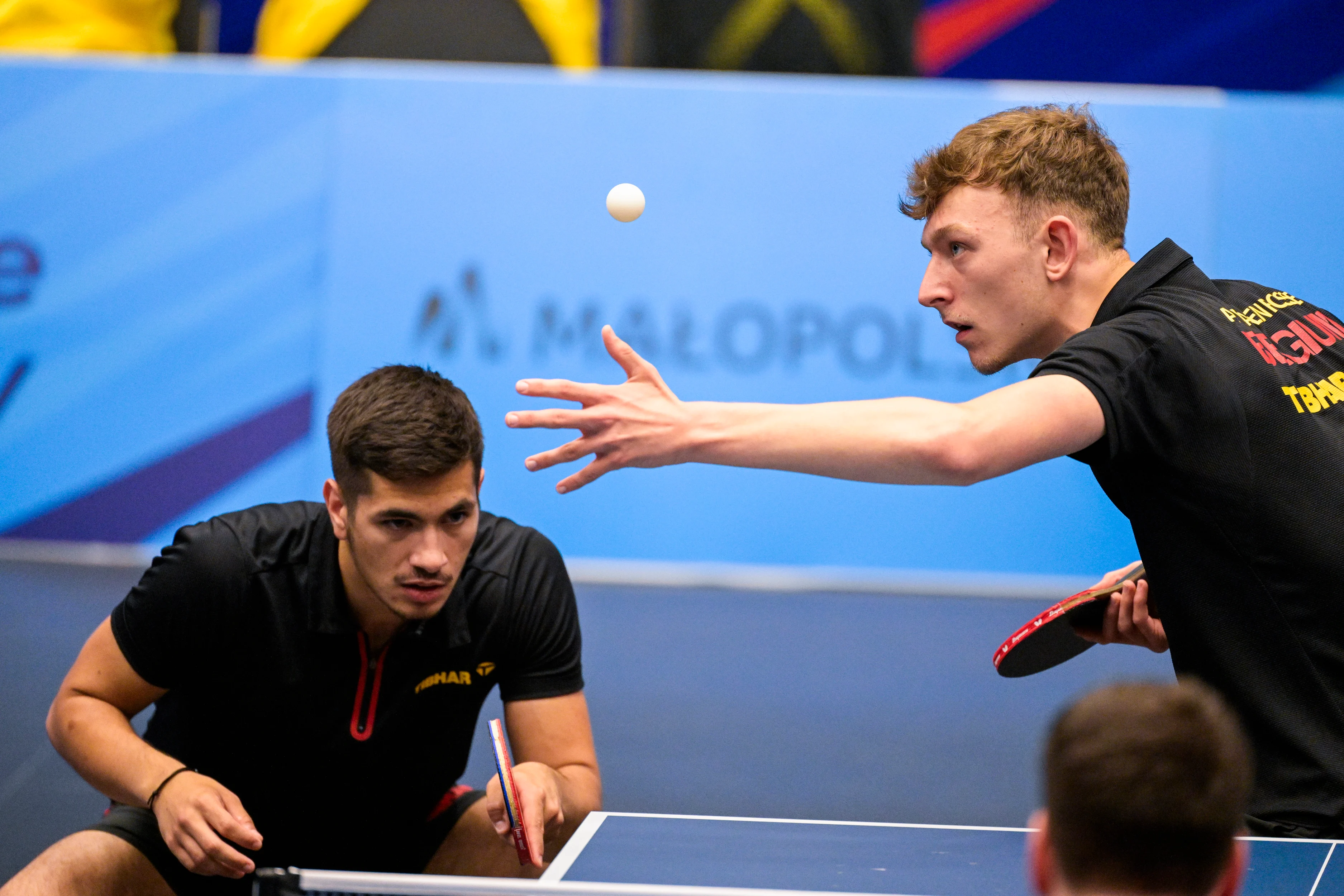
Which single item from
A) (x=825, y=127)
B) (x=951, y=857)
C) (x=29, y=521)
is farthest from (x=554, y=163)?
(x=951, y=857)

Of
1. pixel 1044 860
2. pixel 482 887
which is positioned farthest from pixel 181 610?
pixel 1044 860

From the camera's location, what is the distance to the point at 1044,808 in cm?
110

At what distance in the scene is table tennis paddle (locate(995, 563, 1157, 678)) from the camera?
7.47 feet

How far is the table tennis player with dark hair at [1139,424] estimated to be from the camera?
164 cm

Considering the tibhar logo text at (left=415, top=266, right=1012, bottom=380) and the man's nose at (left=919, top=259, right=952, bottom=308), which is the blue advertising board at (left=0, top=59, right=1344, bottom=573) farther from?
the man's nose at (left=919, top=259, right=952, bottom=308)

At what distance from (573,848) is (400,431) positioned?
93 cm

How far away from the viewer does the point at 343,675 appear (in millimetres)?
2338

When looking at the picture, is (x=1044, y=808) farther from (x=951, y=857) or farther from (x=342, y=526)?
(x=342, y=526)

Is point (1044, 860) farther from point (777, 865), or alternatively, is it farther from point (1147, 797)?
point (777, 865)

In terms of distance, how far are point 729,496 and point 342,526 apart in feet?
8.60

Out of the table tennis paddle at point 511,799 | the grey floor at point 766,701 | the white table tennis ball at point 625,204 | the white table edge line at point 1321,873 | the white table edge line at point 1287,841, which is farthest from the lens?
the white table tennis ball at point 625,204

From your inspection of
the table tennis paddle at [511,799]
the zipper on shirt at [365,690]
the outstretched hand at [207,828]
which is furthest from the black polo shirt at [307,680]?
the table tennis paddle at [511,799]

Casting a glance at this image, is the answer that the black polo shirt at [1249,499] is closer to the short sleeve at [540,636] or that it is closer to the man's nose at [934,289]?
the man's nose at [934,289]

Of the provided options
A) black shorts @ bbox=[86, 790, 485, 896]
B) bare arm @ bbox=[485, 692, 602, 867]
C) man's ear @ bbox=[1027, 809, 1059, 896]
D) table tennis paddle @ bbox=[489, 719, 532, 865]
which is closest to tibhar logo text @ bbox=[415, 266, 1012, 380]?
bare arm @ bbox=[485, 692, 602, 867]
